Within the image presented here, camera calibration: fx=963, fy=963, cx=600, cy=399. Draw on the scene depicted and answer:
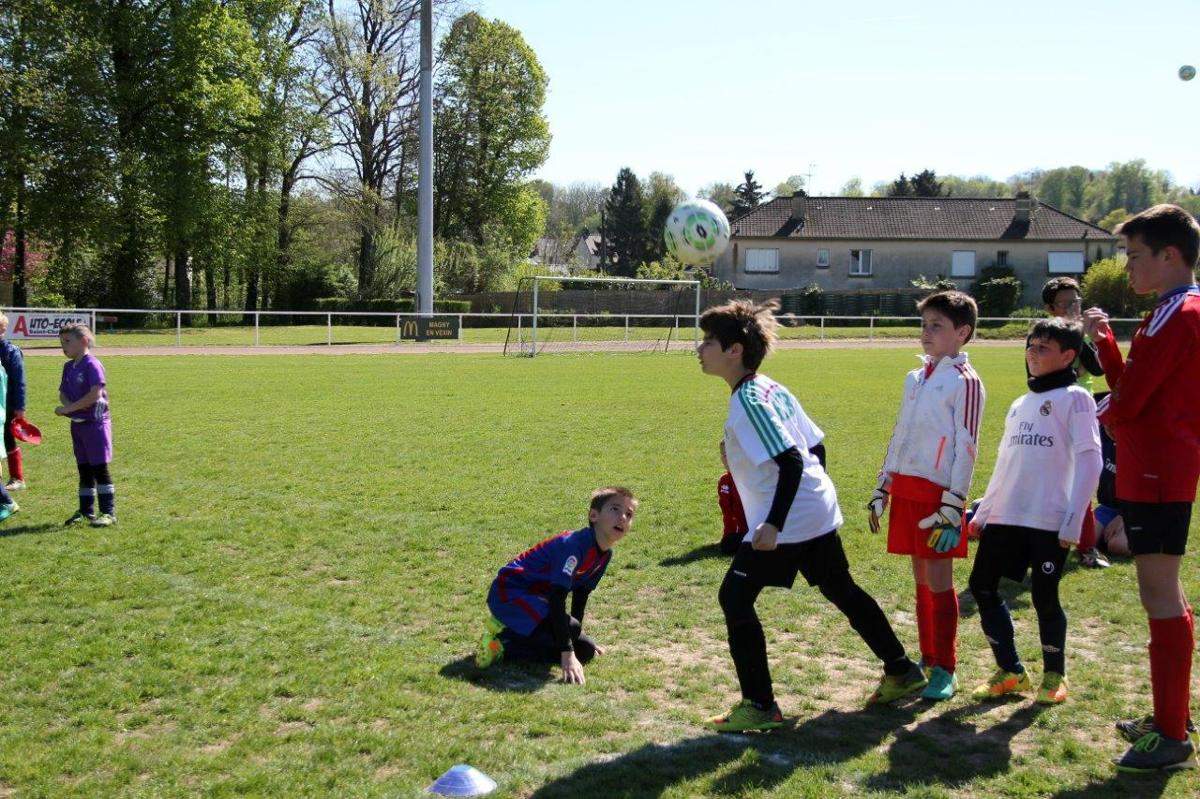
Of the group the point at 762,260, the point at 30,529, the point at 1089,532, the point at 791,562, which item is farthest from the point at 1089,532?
the point at 762,260

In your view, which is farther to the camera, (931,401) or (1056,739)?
(931,401)

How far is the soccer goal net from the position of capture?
32822 millimetres

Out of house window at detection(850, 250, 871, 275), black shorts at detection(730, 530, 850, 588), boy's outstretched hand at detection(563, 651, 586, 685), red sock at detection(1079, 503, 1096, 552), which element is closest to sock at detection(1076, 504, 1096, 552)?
red sock at detection(1079, 503, 1096, 552)

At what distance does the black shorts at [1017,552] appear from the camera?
14.7 feet

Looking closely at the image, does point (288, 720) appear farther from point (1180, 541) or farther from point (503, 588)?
point (1180, 541)

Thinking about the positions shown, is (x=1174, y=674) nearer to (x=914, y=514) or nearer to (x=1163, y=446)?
(x=1163, y=446)

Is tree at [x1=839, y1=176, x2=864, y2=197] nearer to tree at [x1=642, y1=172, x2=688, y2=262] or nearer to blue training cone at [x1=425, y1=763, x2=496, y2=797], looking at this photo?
tree at [x1=642, y1=172, x2=688, y2=262]

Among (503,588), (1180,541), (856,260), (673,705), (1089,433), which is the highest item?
(856,260)

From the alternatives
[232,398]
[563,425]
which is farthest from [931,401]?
[232,398]

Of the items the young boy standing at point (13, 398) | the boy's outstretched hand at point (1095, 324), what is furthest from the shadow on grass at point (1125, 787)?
the young boy standing at point (13, 398)

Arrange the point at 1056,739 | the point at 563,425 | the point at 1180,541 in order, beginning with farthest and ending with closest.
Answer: the point at 563,425
the point at 1056,739
the point at 1180,541

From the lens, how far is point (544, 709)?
14.5 ft

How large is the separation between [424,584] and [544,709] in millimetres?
2178

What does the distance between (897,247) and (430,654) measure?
191 feet
